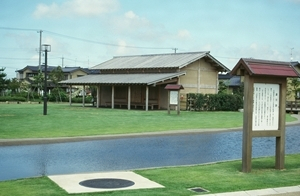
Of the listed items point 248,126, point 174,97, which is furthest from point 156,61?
point 248,126

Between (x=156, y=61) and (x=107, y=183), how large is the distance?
41.5 metres

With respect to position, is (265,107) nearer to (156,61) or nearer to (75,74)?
(156,61)

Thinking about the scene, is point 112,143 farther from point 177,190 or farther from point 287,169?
point 177,190

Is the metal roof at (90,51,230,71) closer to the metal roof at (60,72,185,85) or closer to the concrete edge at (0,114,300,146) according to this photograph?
the metal roof at (60,72,185,85)

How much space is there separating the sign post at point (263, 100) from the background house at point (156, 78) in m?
29.8

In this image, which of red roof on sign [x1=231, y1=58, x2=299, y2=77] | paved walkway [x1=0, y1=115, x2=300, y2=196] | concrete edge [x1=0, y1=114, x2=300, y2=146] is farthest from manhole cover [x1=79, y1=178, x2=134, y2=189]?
concrete edge [x1=0, y1=114, x2=300, y2=146]

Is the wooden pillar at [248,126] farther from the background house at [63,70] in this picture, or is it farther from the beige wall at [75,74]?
the beige wall at [75,74]

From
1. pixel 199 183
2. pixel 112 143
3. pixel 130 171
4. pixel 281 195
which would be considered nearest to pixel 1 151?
pixel 112 143

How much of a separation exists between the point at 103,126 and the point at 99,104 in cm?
2852

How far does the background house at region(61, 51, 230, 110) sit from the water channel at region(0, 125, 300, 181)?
23.0 metres

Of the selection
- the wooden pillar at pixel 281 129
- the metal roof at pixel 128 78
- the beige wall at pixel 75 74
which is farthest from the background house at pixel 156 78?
the beige wall at pixel 75 74

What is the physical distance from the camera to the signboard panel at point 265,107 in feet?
38.3

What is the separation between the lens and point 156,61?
5091 centimetres

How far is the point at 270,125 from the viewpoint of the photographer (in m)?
11.9
